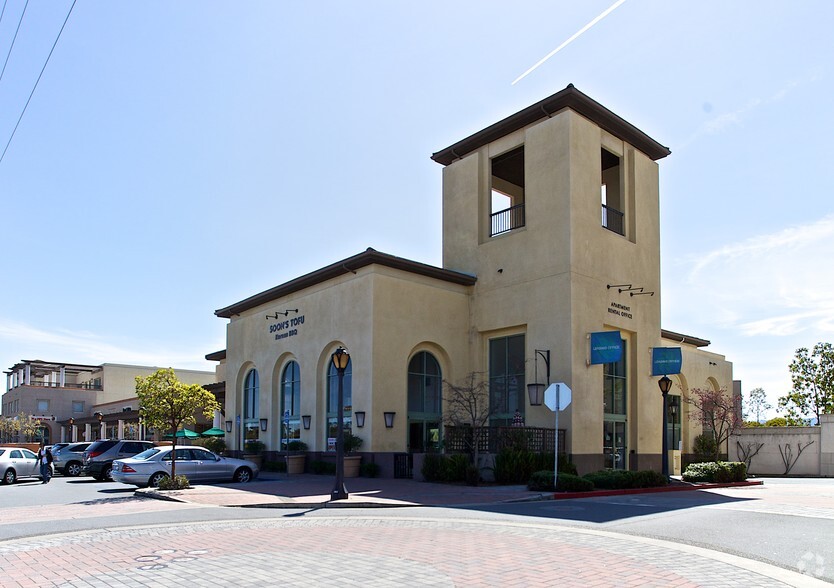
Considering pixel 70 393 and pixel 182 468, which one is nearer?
pixel 182 468

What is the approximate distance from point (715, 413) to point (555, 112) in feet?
59.3

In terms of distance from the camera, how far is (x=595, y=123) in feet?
94.3

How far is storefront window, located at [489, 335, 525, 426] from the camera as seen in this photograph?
2852 centimetres

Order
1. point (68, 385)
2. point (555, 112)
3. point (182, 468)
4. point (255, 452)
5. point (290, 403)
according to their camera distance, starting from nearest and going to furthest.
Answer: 1. point (182, 468)
2. point (555, 112)
3. point (290, 403)
4. point (255, 452)
5. point (68, 385)

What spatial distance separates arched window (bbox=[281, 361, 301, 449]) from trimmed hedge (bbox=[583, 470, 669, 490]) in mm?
14777

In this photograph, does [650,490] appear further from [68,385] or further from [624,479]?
[68,385]

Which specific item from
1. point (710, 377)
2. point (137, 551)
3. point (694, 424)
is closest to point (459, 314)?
point (694, 424)

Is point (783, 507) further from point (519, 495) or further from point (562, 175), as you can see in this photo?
point (562, 175)

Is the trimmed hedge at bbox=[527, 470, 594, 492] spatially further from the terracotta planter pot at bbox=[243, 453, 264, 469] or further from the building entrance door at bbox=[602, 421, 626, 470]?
the terracotta planter pot at bbox=[243, 453, 264, 469]

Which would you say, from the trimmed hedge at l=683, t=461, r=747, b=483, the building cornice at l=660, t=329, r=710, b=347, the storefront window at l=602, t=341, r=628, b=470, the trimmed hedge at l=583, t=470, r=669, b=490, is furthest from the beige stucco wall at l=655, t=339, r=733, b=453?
the trimmed hedge at l=583, t=470, r=669, b=490

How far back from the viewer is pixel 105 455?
1162 inches

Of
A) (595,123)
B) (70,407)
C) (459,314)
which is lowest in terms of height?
(70,407)

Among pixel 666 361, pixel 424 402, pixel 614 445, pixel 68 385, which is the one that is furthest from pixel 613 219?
pixel 68 385

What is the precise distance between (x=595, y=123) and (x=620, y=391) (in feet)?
34.8
